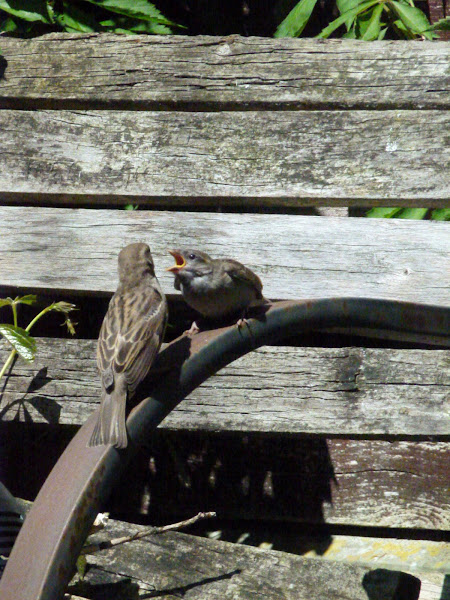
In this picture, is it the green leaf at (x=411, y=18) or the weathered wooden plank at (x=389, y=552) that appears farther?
the green leaf at (x=411, y=18)

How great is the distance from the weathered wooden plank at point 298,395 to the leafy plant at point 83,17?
1270mm

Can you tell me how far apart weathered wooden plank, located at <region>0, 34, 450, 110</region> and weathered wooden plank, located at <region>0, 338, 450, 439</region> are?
859 mm

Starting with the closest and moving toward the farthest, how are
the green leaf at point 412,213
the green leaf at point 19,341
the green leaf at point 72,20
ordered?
the green leaf at point 19,341, the green leaf at point 412,213, the green leaf at point 72,20

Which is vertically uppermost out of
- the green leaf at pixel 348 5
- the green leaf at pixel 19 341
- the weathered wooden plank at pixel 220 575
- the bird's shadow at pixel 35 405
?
the green leaf at pixel 348 5

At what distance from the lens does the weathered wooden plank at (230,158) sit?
261 cm

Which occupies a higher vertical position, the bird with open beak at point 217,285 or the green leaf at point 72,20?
the green leaf at point 72,20

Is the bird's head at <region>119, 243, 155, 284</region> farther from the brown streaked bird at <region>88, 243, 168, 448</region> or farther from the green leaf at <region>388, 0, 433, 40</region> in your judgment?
the green leaf at <region>388, 0, 433, 40</region>

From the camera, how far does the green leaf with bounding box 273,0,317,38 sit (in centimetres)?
290

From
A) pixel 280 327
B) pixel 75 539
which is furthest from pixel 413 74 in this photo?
pixel 75 539

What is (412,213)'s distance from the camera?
2.72 meters

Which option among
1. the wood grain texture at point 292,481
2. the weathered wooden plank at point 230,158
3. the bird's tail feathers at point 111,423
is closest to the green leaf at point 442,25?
the weathered wooden plank at point 230,158

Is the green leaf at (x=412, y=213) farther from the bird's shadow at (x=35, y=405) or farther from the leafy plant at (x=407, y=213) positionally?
the bird's shadow at (x=35, y=405)

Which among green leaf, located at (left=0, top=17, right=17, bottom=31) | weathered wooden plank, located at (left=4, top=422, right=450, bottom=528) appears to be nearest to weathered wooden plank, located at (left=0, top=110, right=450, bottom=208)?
green leaf, located at (left=0, top=17, right=17, bottom=31)

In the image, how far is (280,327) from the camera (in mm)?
1649
